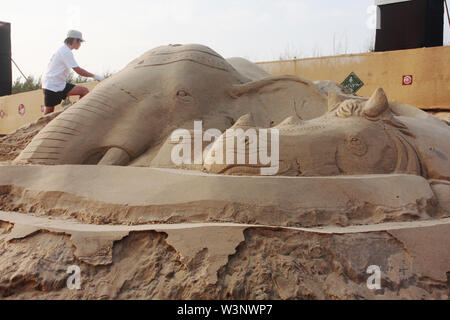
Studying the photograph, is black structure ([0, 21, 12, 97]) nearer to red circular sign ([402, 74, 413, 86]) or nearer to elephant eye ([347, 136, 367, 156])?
red circular sign ([402, 74, 413, 86])

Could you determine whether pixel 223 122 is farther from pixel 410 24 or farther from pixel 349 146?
pixel 410 24

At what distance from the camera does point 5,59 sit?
31.0 feet

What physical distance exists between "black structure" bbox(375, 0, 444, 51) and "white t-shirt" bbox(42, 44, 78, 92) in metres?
5.48

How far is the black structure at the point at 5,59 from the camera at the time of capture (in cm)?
891

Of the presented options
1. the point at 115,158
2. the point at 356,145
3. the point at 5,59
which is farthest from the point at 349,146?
the point at 5,59

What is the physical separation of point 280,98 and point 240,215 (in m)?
1.87

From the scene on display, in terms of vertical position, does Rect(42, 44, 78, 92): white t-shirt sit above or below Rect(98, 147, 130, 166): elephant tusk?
above

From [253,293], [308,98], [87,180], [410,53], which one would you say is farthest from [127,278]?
[410,53]

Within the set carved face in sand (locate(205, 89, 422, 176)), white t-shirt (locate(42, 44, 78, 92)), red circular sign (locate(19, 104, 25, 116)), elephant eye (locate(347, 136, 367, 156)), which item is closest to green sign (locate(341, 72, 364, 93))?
white t-shirt (locate(42, 44, 78, 92))

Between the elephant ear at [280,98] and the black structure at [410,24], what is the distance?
467 centimetres

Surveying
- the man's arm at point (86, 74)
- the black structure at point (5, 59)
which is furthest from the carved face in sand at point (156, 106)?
the black structure at point (5, 59)

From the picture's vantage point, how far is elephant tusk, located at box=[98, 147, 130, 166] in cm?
305

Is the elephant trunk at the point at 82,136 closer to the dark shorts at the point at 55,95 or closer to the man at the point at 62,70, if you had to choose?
the man at the point at 62,70

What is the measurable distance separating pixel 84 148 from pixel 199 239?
1584 millimetres
